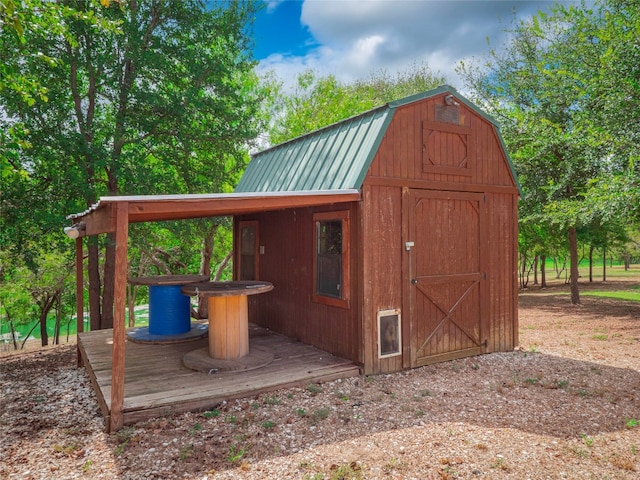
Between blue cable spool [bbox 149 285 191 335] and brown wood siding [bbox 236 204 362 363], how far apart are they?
→ 1.42 meters

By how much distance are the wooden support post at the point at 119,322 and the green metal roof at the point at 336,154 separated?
2.60 meters

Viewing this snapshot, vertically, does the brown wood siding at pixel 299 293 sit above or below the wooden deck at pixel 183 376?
above

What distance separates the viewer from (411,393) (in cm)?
468

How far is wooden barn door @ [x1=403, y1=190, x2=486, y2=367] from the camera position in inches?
220

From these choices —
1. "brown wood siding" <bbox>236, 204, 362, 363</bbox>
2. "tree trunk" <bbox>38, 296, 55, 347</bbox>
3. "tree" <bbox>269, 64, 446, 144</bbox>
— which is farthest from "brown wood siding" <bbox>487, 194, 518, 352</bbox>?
"tree trunk" <bbox>38, 296, 55, 347</bbox>

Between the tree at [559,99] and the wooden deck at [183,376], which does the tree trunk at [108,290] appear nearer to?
the wooden deck at [183,376]

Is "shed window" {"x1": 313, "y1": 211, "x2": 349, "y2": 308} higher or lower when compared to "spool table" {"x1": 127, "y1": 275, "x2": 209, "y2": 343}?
higher

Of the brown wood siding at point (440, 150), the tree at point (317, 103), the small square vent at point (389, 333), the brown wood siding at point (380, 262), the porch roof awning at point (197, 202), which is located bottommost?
the small square vent at point (389, 333)

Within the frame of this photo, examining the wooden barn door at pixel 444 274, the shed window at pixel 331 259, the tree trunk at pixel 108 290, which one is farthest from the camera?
the tree trunk at pixel 108 290

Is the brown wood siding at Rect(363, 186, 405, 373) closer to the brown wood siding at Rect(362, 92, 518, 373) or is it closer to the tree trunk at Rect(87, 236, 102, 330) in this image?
the brown wood siding at Rect(362, 92, 518, 373)

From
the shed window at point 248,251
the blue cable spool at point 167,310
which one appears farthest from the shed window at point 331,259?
the blue cable spool at point 167,310

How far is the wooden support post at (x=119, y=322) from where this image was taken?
3.72m

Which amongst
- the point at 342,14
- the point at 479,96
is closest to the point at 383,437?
the point at 342,14

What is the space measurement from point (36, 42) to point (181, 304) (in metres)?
5.50
